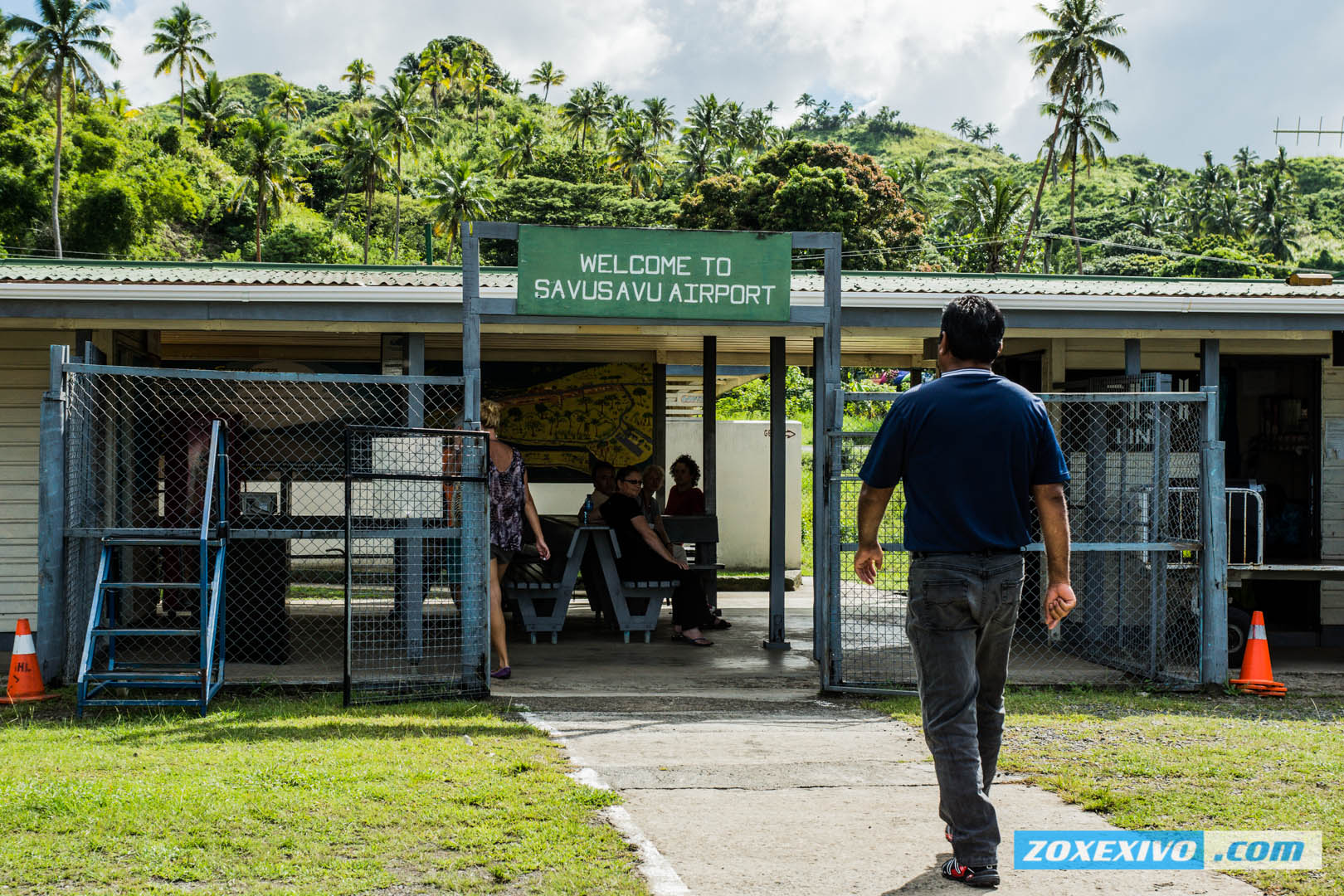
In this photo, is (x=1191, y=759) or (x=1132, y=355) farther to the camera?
(x=1132, y=355)

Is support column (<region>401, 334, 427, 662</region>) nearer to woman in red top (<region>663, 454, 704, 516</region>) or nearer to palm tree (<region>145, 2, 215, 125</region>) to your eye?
woman in red top (<region>663, 454, 704, 516</region>)

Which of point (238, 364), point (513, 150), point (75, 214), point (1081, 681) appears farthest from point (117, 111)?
point (1081, 681)

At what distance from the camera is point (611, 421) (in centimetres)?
1305

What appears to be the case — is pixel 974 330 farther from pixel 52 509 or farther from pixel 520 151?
pixel 520 151

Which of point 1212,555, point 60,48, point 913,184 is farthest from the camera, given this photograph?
point 913,184

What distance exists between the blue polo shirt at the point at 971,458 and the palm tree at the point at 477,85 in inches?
3506

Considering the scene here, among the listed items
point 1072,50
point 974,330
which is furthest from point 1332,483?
point 1072,50

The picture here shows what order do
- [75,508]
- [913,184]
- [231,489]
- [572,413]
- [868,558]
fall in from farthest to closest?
1. [913,184]
2. [572,413]
3. [231,489]
4. [75,508]
5. [868,558]

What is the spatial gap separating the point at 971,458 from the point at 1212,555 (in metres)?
4.75

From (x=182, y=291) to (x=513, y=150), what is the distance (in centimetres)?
5692

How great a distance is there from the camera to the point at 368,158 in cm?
5231

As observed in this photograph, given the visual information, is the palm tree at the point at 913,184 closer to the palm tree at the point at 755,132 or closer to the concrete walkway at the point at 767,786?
the palm tree at the point at 755,132

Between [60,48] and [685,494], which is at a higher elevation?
[60,48]

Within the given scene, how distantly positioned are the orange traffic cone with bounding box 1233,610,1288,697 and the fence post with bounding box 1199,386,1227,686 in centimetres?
22
